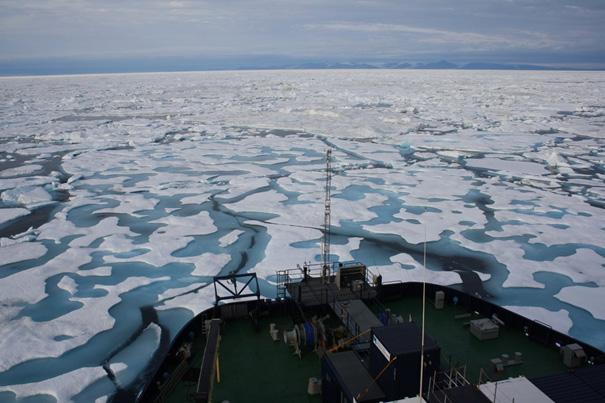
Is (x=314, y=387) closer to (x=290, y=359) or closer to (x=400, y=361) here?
(x=290, y=359)

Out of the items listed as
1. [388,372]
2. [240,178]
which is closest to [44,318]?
[388,372]

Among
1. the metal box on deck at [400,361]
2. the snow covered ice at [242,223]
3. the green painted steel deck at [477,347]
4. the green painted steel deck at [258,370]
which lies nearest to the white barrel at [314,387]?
the green painted steel deck at [258,370]

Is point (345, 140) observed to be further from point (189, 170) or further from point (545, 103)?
point (545, 103)

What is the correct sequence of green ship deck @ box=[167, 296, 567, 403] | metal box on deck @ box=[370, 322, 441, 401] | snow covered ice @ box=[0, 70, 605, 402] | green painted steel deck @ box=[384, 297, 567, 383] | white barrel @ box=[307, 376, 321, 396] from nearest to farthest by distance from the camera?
metal box on deck @ box=[370, 322, 441, 401], white barrel @ box=[307, 376, 321, 396], green ship deck @ box=[167, 296, 567, 403], green painted steel deck @ box=[384, 297, 567, 383], snow covered ice @ box=[0, 70, 605, 402]

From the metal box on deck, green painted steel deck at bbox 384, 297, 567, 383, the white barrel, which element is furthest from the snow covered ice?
the metal box on deck

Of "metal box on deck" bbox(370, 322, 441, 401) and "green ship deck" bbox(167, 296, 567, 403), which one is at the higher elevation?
"metal box on deck" bbox(370, 322, 441, 401)

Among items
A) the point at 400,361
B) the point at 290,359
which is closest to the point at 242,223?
the point at 290,359

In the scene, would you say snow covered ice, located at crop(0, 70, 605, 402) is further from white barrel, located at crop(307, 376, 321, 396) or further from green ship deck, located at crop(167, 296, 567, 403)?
white barrel, located at crop(307, 376, 321, 396)
